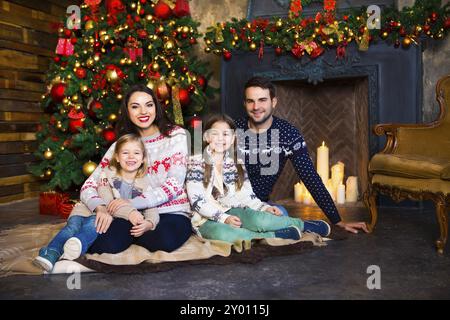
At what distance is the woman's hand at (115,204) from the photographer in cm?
247

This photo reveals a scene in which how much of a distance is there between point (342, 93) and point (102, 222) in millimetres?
3060

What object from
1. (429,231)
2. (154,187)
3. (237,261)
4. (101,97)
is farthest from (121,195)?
(429,231)

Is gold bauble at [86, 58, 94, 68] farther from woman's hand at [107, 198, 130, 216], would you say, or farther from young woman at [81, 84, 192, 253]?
woman's hand at [107, 198, 130, 216]

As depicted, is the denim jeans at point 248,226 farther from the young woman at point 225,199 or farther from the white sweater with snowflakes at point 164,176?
the white sweater with snowflakes at point 164,176

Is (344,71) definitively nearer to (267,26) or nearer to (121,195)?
(267,26)

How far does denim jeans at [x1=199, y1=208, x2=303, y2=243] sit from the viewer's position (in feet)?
8.78

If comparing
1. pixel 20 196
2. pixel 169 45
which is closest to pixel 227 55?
pixel 169 45

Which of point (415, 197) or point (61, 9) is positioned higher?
point (61, 9)

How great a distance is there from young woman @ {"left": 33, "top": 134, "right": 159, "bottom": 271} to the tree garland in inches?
77.1

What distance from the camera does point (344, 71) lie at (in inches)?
Result: 167

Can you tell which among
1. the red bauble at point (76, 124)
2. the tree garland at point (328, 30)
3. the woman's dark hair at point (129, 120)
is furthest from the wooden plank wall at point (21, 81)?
the woman's dark hair at point (129, 120)

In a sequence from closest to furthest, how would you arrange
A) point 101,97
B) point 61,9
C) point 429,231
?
point 429,231
point 101,97
point 61,9

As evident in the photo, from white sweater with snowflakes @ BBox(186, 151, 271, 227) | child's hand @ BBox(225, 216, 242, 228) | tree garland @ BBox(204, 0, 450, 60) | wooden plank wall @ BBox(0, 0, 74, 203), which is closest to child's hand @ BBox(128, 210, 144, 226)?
white sweater with snowflakes @ BBox(186, 151, 271, 227)
